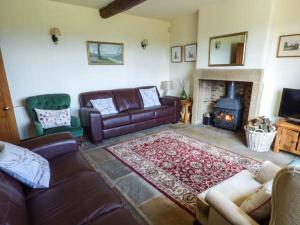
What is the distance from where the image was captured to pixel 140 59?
4.63m

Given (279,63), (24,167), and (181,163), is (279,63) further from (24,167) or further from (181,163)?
(24,167)

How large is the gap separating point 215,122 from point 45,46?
373 cm

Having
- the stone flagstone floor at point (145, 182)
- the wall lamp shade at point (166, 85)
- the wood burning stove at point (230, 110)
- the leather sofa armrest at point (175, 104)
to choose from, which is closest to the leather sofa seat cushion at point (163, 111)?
the leather sofa armrest at point (175, 104)

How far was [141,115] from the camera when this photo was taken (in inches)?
149

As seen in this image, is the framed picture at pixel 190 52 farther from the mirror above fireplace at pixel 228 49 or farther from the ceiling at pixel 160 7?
the ceiling at pixel 160 7

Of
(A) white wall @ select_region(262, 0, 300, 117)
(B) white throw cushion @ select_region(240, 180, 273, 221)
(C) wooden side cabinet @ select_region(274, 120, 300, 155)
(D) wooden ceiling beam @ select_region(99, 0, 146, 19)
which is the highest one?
(D) wooden ceiling beam @ select_region(99, 0, 146, 19)

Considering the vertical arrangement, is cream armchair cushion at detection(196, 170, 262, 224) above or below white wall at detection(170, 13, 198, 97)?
below

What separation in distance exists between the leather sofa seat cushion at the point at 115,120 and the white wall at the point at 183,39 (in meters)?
1.98

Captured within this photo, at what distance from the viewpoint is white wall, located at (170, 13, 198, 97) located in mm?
4352

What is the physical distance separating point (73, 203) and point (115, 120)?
2231 millimetres

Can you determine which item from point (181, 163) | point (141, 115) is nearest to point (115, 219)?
point (181, 163)

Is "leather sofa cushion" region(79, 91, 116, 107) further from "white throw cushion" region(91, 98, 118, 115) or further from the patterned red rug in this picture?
the patterned red rug

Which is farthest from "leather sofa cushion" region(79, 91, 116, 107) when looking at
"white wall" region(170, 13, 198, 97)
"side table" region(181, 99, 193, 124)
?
"white wall" region(170, 13, 198, 97)

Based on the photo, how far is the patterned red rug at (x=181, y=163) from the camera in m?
2.10
